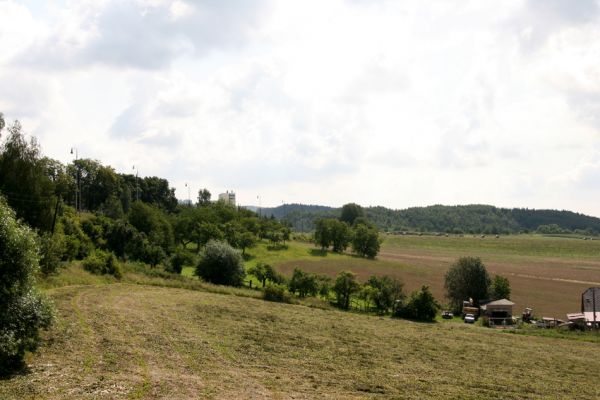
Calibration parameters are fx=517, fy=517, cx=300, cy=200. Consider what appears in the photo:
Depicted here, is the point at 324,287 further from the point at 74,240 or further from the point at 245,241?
the point at 245,241

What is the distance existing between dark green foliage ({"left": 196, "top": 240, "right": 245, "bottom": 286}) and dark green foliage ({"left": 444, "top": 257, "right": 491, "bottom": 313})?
107 ft

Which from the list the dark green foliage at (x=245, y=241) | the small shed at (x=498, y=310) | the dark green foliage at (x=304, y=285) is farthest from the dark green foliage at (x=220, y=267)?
the dark green foliage at (x=245, y=241)

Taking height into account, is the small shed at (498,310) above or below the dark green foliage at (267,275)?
below

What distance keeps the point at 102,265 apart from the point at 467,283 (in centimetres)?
5256

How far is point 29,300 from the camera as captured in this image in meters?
27.2

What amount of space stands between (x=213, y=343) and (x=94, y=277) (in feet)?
106

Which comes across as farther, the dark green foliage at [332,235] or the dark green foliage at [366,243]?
the dark green foliage at [332,235]

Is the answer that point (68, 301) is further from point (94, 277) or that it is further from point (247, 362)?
point (247, 362)

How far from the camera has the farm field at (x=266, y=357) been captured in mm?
25797

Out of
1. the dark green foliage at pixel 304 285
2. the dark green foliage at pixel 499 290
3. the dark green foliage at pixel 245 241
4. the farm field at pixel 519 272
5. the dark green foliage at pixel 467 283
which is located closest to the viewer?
the dark green foliage at pixel 304 285

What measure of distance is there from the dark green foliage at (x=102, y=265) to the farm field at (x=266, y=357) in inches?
394

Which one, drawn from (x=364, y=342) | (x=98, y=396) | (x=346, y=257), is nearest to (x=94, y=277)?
(x=364, y=342)

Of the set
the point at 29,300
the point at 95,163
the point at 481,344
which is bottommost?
the point at 481,344

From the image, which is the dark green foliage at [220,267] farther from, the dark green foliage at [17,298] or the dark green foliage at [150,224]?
the dark green foliage at [17,298]
